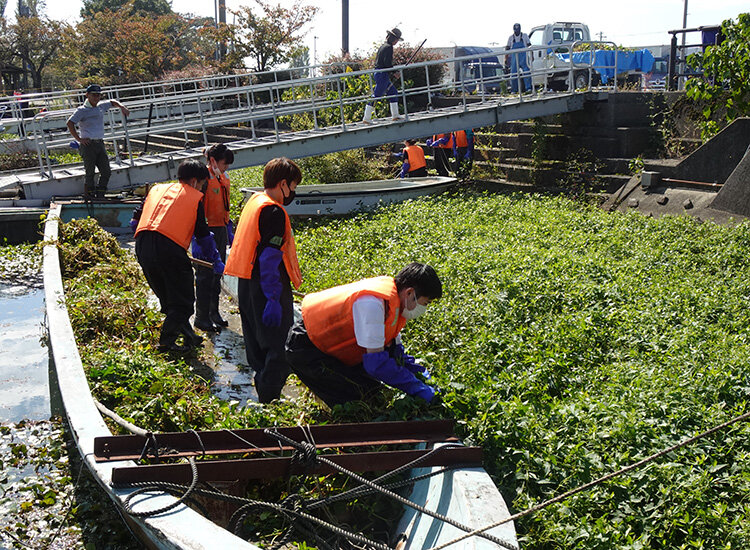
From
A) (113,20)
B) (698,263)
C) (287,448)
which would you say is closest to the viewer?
(287,448)

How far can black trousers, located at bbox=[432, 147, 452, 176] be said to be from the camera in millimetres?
18344

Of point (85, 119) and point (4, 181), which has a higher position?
point (85, 119)

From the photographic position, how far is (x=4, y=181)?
45.9 ft

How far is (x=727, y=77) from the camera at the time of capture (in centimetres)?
1241

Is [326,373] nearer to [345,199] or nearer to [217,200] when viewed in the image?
[217,200]

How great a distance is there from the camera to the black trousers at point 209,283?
8.00m

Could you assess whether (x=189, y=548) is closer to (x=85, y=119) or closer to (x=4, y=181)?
(x=85, y=119)

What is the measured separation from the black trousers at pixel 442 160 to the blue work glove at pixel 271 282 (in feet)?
43.2

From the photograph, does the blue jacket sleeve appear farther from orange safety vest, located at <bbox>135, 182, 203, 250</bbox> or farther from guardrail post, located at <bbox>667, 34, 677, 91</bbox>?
guardrail post, located at <bbox>667, 34, 677, 91</bbox>

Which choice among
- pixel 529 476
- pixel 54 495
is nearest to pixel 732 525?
pixel 529 476

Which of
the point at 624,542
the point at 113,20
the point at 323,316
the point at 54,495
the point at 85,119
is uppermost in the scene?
the point at 113,20

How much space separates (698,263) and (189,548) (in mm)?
7123

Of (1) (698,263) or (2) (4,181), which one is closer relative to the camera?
(1) (698,263)

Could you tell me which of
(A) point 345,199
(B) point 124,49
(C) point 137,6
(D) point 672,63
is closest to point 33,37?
(B) point 124,49
